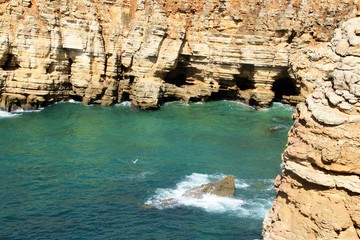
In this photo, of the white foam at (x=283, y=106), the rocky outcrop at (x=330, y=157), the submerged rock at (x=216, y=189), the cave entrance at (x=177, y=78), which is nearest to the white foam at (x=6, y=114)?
the cave entrance at (x=177, y=78)

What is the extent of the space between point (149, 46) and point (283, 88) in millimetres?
19922

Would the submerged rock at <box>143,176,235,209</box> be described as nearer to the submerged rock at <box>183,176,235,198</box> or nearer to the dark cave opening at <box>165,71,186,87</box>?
the submerged rock at <box>183,176,235,198</box>

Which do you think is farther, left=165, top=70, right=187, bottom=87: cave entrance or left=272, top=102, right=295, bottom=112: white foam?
left=165, top=70, right=187, bottom=87: cave entrance

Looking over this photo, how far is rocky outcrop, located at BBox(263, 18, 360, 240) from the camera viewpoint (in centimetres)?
1117

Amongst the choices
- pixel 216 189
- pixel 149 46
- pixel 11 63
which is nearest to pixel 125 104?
pixel 149 46

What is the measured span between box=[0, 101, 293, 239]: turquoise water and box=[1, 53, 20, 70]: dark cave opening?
22.4ft

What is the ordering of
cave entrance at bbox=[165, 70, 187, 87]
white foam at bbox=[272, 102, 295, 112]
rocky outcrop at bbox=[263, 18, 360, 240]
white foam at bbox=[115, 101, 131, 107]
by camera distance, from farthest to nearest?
cave entrance at bbox=[165, 70, 187, 87]
white foam at bbox=[272, 102, 295, 112]
white foam at bbox=[115, 101, 131, 107]
rocky outcrop at bbox=[263, 18, 360, 240]

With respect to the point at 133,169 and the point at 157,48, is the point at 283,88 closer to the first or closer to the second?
the point at 157,48

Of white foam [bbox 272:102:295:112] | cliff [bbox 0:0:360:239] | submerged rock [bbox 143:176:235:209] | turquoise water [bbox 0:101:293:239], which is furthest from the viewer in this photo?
white foam [bbox 272:102:295:112]

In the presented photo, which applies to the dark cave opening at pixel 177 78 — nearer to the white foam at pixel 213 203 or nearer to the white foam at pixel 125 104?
the white foam at pixel 125 104

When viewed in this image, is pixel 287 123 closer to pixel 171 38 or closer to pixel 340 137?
pixel 171 38

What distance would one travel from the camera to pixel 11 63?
172 feet

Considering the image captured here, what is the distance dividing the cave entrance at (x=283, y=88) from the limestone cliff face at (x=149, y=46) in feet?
3.37

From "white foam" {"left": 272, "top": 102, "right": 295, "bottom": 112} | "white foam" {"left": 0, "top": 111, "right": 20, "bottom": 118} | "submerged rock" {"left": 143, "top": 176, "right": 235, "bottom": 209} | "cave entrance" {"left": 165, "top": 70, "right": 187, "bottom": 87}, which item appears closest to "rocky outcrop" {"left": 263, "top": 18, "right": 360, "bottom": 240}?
"submerged rock" {"left": 143, "top": 176, "right": 235, "bottom": 209}
